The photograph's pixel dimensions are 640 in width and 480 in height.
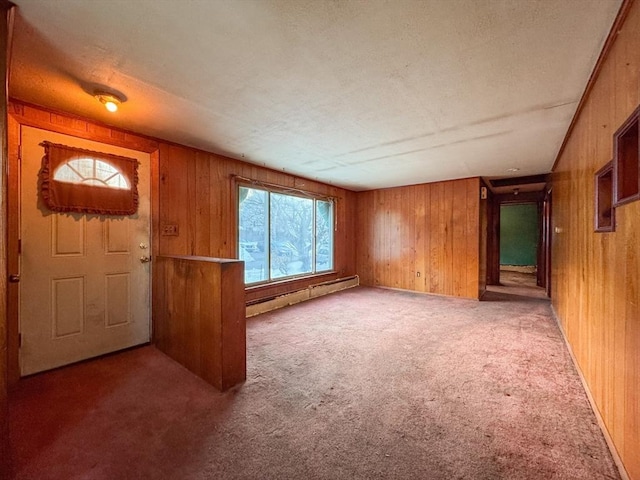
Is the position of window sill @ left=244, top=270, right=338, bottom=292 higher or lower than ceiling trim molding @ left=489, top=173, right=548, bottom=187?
lower

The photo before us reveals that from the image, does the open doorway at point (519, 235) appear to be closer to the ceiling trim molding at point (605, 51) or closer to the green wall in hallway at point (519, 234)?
the green wall in hallway at point (519, 234)

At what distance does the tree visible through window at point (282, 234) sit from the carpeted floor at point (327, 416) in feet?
5.34

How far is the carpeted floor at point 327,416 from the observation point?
4.40 feet

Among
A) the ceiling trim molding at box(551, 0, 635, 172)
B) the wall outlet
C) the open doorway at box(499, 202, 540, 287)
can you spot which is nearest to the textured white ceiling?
the ceiling trim molding at box(551, 0, 635, 172)

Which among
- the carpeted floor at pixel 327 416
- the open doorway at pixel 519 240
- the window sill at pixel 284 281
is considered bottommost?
the carpeted floor at pixel 327 416

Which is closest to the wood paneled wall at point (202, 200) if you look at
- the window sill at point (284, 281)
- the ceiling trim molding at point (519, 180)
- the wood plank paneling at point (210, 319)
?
the window sill at point (284, 281)

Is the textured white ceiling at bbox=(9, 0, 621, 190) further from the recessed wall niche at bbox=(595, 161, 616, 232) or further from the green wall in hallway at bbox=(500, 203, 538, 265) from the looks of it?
the green wall in hallway at bbox=(500, 203, 538, 265)

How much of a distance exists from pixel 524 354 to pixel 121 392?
3464mm

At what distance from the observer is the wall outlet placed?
3066mm

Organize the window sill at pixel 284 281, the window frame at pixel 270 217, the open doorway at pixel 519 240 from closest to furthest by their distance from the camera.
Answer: the window frame at pixel 270 217, the window sill at pixel 284 281, the open doorway at pixel 519 240

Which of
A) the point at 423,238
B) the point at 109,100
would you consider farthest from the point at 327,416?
the point at 423,238

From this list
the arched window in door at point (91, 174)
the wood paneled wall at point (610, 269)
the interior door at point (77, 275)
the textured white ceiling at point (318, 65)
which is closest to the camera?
the wood paneled wall at point (610, 269)

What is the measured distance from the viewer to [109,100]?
6.98 feet

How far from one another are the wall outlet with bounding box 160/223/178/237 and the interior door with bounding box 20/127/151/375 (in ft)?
0.54
